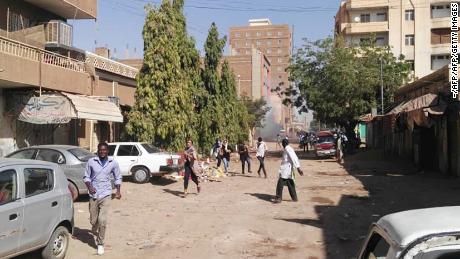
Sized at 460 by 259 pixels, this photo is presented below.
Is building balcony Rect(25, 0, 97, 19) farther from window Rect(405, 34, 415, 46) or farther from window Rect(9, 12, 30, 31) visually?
window Rect(405, 34, 415, 46)

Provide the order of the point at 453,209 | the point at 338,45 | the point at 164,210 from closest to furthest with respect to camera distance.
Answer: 1. the point at 453,209
2. the point at 164,210
3. the point at 338,45

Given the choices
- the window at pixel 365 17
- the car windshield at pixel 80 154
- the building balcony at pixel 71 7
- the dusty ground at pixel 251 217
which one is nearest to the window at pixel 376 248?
the dusty ground at pixel 251 217

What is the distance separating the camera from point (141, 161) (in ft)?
62.9

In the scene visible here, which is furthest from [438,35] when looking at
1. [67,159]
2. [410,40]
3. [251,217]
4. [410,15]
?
[67,159]

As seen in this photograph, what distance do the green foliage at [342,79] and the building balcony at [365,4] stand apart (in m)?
22.1

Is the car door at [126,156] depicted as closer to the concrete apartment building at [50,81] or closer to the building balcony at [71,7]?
the concrete apartment building at [50,81]

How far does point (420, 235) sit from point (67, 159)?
12.5m

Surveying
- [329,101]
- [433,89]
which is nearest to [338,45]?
[329,101]

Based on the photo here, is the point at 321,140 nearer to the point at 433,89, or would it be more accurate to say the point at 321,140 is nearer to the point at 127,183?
the point at 433,89

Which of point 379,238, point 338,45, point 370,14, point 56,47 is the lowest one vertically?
point 379,238

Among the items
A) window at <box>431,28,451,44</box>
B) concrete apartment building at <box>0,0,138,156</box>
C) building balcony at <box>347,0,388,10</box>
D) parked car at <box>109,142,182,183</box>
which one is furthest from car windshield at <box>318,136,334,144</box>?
building balcony at <box>347,0,388,10</box>

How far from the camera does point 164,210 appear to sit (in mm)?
13453

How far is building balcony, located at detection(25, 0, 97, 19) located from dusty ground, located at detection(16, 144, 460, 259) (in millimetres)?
8790

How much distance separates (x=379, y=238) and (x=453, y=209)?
48 cm
